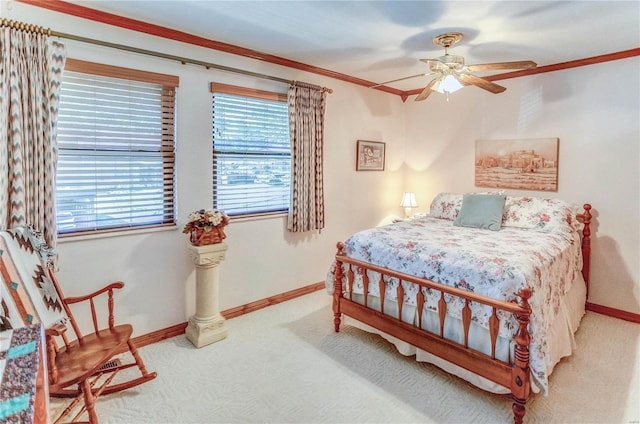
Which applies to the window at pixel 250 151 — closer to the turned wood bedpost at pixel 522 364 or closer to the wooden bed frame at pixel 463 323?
the wooden bed frame at pixel 463 323

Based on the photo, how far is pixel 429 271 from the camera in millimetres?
2439

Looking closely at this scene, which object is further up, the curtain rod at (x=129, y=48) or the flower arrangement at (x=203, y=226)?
the curtain rod at (x=129, y=48)

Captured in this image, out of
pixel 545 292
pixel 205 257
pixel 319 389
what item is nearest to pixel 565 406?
pixel 545 292

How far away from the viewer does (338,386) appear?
230cm

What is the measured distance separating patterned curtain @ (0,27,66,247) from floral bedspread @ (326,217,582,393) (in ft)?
7.08

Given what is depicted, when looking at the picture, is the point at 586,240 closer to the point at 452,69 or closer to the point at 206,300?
the point at 452,69

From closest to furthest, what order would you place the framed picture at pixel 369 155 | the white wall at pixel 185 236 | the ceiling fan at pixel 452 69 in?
the white wall at pixel 185 236, the ceiling fan at pixel 452 69, the framed picture at pixel 369 155

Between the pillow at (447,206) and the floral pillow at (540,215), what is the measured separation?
501 millimetres

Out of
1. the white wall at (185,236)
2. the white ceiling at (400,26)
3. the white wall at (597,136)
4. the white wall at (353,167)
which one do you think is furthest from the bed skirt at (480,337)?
the white ceiling at (400,26)

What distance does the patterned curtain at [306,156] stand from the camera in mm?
3584

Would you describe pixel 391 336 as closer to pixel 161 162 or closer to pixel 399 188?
pixel 161 162

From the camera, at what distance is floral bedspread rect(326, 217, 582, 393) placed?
2062mm

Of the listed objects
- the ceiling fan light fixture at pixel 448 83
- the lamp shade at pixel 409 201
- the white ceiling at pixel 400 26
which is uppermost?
the white ceiling at pixel 400 26

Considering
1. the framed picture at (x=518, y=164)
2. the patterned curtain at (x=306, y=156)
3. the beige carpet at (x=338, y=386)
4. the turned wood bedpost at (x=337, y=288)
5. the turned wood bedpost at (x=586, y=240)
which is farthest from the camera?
the framed picture at (x=518, y=164)
